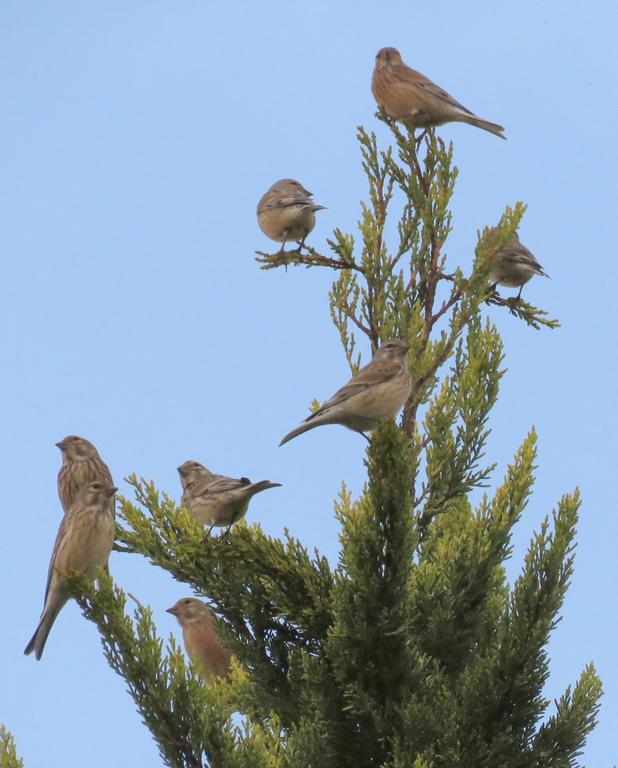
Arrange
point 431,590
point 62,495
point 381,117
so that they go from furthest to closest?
point 62,495 → point 381,117 → point 431,590

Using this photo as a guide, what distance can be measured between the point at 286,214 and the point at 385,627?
26.2 feet

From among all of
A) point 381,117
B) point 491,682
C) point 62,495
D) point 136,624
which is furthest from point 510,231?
point 62,495

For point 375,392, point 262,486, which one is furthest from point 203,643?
point 375,392

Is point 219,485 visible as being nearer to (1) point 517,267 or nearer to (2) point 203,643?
(2) point 203,643

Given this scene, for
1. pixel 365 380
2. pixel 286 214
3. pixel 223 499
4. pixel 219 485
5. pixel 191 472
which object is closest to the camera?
pixel 365 380

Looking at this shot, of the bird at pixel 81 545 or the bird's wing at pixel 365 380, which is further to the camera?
the bird's wing at pixel 365 380

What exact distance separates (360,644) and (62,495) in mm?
4463

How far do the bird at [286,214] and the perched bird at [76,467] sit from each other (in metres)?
3.79

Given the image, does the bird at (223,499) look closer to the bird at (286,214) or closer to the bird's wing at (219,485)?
the bird's wing at (219,485)

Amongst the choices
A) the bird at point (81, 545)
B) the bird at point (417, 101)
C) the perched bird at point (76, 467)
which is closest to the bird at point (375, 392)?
the bird at point (81, 545)

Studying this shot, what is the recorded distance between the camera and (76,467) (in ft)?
28.9

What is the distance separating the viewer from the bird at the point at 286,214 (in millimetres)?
12164

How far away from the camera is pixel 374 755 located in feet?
15.8

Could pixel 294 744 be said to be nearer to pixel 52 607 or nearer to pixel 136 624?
pixel 136 624
